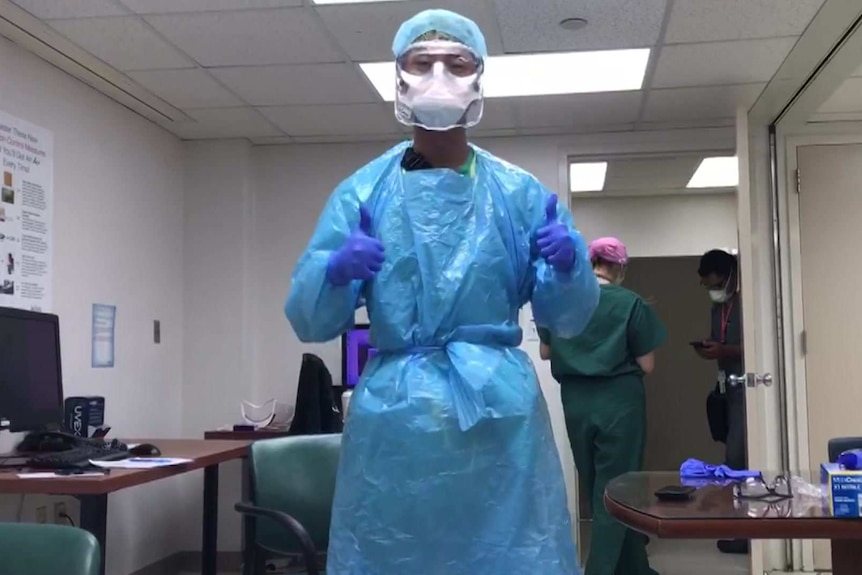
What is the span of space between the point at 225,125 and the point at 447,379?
3.23 m

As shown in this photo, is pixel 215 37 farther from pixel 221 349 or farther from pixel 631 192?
pixel 631 192

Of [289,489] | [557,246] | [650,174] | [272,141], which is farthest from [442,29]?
[650,174]

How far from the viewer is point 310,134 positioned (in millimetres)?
4469

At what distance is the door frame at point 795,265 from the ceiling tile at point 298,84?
6.83 feet

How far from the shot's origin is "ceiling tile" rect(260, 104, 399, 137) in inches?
158

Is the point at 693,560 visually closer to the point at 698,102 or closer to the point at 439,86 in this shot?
the point at 698,102

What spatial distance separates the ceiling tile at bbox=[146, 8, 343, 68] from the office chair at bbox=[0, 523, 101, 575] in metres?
1.90

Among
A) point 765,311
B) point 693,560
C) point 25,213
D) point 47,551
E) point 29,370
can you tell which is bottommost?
point 693,560

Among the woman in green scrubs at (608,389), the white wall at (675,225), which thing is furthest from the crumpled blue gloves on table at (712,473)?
the white wall at (675,225)

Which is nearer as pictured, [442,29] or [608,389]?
[442,29]

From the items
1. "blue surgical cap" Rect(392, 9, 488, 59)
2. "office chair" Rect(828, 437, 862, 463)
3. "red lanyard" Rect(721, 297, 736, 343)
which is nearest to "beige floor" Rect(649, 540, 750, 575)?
"red lanyard" Rect(721, 297, 736, 343)

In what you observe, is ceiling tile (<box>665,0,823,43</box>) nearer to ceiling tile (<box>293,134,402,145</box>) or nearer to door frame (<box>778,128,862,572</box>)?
door frame (<box>778,128,862,572</box>)

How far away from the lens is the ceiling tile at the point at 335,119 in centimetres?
402

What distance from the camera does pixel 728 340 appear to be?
4.33 m
